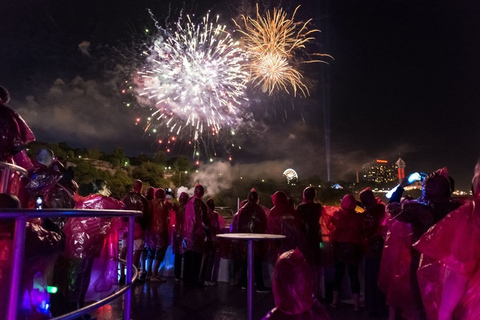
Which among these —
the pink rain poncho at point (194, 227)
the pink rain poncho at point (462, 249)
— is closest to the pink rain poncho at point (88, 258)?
the pink rain poncho at point (194, 227)

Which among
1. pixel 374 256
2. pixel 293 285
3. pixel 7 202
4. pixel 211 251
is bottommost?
pixel 211 251

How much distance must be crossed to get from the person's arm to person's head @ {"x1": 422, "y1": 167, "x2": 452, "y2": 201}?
6.03 ft

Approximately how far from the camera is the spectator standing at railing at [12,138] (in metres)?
2.81

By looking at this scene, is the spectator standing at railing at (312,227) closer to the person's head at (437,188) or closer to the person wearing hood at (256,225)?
the person wearing hood at (256,225)

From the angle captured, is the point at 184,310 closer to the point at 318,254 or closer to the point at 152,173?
the point at 318,254

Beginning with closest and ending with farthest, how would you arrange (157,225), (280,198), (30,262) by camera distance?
(30,262) < (280,198) < (157,225)

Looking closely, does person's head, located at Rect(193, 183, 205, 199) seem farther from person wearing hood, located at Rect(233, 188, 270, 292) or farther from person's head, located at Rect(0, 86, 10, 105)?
person's head, located at Rect(0, 86, 10, 105)

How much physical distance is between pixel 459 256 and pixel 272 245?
508 centimetres

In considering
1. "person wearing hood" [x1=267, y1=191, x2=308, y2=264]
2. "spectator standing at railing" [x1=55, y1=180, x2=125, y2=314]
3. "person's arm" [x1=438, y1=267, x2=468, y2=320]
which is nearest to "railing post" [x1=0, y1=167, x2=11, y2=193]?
"spectator standing at railing" [x1=55, y1=180, x2=125, y2=314]

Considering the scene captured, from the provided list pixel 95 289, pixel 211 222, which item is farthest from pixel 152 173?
pixel 95 289

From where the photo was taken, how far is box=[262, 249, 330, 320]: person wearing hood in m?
2.32

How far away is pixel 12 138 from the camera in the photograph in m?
2.86

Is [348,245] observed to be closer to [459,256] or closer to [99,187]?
[99,187]

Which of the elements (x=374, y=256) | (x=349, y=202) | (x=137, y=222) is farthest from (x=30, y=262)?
(x=137, y=222)
